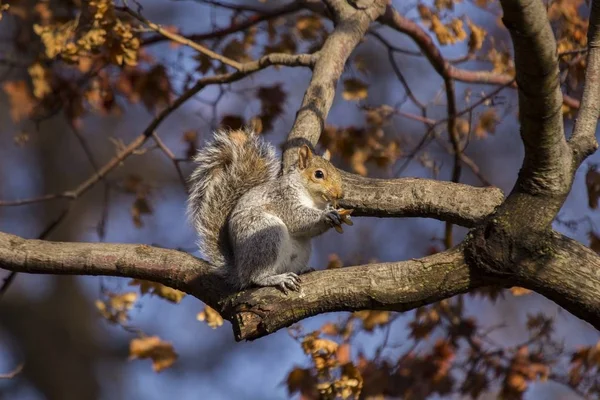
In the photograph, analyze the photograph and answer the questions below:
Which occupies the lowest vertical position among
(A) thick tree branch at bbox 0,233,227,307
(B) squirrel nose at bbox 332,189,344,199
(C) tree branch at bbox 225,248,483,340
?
(C) tree branch at bbox 225,248,483,340

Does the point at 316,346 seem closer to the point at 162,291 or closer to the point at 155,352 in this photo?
the point at 162,291

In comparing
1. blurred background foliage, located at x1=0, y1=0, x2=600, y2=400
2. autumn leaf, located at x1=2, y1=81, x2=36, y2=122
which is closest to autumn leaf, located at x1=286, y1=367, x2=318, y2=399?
blurred background foliage, located at x1=0, y1=0, x2=600, y2=400

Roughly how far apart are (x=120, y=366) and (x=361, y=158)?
5.34m

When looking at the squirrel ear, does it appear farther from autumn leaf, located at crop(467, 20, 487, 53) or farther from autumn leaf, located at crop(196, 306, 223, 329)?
autumn leaf, located at crop(467, 20, 487, 53)

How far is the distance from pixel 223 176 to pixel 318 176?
412mm

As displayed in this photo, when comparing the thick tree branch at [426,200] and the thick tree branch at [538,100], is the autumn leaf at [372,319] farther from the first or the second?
the thick tree branch at [538,100]

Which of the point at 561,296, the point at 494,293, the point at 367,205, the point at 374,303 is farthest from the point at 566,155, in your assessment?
the point at 494,293

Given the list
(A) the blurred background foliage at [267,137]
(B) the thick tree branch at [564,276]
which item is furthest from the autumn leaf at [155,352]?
(B) the thick tree branch at [564,276]

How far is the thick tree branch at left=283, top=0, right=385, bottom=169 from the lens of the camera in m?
3.49

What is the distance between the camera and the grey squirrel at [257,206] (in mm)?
3219

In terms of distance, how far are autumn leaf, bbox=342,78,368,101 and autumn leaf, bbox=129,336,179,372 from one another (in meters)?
1.79

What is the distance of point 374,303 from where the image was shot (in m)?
2.47

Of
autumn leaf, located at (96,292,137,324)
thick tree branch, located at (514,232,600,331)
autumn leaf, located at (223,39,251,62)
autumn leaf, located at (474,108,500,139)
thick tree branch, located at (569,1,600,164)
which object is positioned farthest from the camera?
autumn leaf, located at (474,108,500,139)

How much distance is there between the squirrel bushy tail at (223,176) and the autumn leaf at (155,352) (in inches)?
51.1
